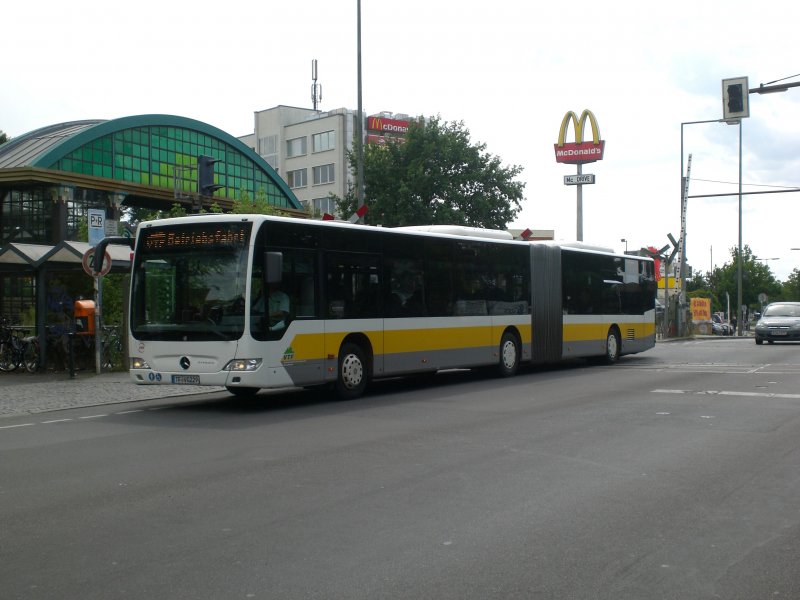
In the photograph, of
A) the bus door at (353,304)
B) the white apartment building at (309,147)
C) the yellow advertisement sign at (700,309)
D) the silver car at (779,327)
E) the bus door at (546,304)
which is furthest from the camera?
the white apartment building at (309,147)

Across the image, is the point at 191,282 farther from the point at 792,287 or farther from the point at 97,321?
the point at 792,287

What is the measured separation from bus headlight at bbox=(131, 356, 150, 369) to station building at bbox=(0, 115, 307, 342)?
6.04m

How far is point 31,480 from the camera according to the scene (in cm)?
825

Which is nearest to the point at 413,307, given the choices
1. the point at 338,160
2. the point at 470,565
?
the point at 470,565

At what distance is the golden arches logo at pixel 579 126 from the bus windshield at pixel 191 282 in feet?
122

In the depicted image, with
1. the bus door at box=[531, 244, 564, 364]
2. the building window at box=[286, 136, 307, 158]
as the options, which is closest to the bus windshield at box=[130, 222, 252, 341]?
the bus door at box=[531, 244, 564, 364]

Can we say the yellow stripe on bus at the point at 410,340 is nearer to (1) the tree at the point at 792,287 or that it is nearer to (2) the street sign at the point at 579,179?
(2) the street sign at the point at 579,179

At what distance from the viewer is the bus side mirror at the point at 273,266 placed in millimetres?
13234

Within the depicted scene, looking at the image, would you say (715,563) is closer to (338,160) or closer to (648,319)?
(648,319)

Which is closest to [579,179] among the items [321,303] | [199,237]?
[321,303]

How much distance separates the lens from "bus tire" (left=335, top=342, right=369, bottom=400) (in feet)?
49.9

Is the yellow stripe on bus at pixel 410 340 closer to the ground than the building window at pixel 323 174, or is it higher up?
closer to the ground

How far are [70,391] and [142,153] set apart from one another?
42.1 metres

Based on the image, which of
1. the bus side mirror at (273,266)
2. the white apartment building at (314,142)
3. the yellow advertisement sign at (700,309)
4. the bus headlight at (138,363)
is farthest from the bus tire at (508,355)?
the white apartment building at (314,142)
